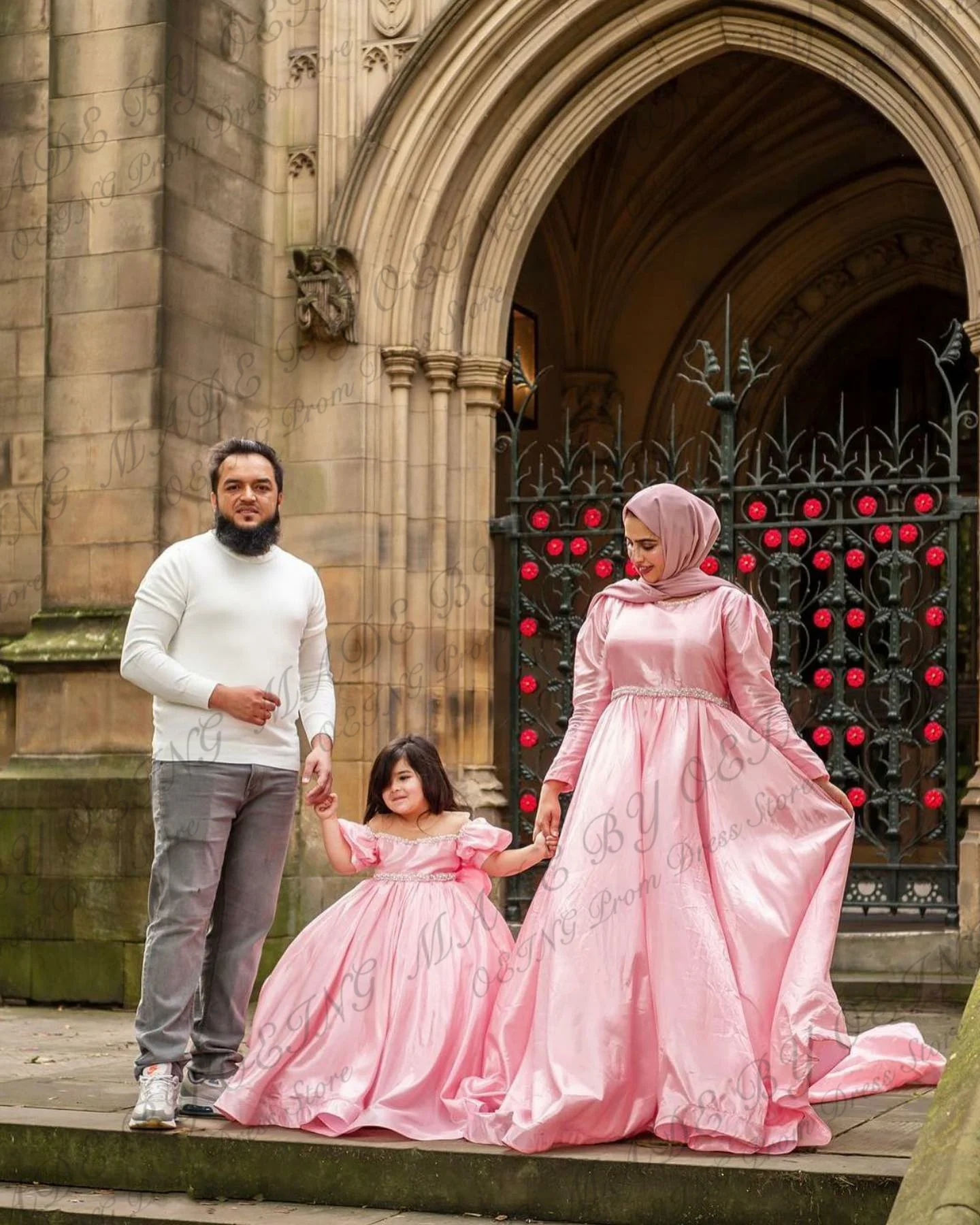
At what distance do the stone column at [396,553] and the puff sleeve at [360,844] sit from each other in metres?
4.14

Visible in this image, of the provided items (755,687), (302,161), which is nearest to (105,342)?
(302,161)

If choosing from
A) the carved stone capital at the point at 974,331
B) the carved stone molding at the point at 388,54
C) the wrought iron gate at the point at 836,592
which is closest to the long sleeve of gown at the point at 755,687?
the wrought iron gate at the point at 836,592

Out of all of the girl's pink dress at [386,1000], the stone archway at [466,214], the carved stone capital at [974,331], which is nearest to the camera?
the girl's pink dress at [386,1000]

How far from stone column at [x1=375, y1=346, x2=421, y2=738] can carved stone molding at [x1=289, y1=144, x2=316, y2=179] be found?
3.57 ft

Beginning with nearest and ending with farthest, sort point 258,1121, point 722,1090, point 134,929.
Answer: point 722,1090 < point 258,1121 < point 134,929

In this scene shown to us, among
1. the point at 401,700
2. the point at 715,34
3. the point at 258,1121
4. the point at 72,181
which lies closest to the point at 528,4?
the point at 715,34

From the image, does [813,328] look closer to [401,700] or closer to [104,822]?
[401,700]

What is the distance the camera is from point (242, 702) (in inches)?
196

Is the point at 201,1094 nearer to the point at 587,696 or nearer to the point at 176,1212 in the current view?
the point at 176,1212

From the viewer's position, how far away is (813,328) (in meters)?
14.3

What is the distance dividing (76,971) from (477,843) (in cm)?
416

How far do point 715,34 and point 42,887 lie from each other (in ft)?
17.4

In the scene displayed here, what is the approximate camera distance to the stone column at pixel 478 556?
9789 millimetres

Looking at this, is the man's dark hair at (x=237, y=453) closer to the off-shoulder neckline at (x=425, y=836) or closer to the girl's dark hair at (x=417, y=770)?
the girl's dark hair at (x=417, y=770)
